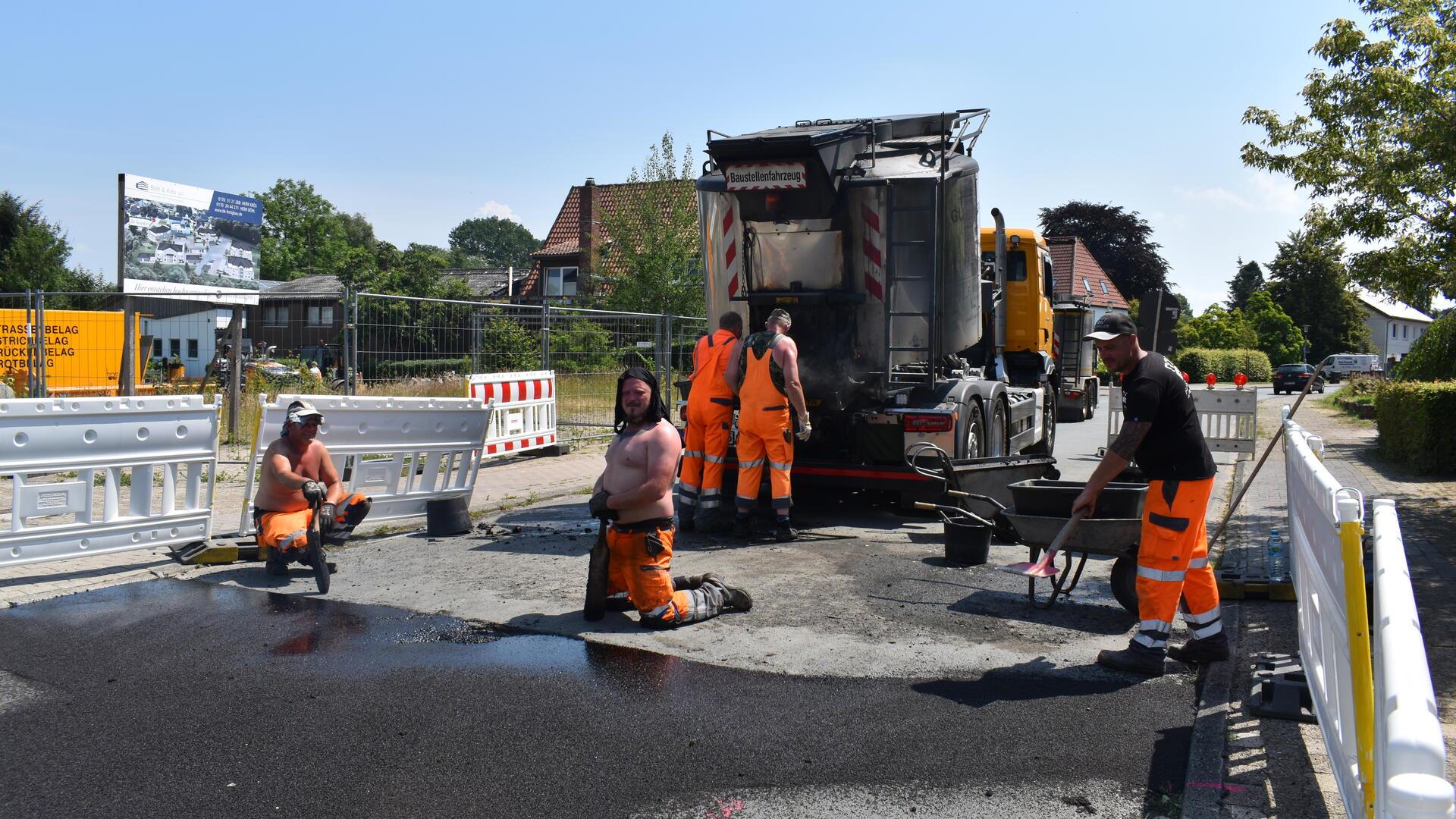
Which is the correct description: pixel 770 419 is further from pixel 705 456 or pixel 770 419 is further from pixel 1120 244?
pixel 1120 244

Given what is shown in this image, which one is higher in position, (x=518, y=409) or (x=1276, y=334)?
(x=1276, y=334)

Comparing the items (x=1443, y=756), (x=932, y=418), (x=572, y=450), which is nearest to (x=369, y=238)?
(x=572, y=450)

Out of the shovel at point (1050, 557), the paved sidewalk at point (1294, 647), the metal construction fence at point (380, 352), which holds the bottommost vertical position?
the paved sidewalk at point (1294, 647)

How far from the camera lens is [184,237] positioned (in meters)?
40.2

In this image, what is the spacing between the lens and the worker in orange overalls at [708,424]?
9227mm

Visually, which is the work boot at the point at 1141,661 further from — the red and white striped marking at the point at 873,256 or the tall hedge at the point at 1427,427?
the tall hedge at the point at 1427,427

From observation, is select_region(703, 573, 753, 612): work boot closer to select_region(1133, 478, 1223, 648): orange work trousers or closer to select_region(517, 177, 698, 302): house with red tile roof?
select_region(1133, 478, 1223, 648): orange work trousers

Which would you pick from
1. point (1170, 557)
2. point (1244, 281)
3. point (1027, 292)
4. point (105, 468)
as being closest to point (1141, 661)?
point (1170, 557)

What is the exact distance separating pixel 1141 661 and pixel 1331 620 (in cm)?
191

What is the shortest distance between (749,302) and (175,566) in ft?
16.7

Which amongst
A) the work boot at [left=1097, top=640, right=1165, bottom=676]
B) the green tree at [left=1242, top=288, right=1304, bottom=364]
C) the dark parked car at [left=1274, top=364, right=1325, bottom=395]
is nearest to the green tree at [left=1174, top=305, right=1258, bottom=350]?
the green tree at [left=1242, top=288, right=1304, bottom=364]

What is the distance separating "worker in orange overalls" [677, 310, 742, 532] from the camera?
30.3ft

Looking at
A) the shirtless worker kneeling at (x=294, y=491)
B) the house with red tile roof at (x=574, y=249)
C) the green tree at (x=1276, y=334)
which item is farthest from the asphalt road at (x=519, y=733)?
the green tree at (x=1276, y=334)

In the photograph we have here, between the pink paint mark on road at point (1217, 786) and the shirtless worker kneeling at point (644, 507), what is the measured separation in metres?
2.85
